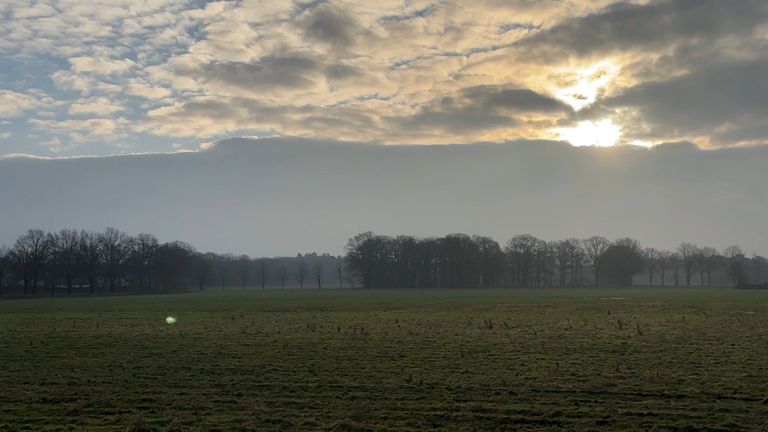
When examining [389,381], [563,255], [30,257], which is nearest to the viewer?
[389,381]

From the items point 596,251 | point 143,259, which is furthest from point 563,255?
point 143,259

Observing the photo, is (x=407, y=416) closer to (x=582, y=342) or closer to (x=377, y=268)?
(x=582, y=342)

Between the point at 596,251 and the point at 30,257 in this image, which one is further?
the point at 596,251

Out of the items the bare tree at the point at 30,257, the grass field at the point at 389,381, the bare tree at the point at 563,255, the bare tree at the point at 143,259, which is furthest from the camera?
the bare tree at the point at 563,255

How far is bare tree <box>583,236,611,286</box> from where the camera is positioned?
188375 millimetres

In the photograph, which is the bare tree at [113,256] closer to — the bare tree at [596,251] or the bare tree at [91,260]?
the bare tree at [91,260]

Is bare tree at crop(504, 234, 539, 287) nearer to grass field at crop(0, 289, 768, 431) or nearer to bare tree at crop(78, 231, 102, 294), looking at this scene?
bare tree at crop(78, 231, 102, 294)

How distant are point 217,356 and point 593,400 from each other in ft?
45.7

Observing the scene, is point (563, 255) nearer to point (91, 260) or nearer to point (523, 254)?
point (523, 254)

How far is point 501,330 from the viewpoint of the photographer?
32688 mm

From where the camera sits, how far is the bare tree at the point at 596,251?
618ft

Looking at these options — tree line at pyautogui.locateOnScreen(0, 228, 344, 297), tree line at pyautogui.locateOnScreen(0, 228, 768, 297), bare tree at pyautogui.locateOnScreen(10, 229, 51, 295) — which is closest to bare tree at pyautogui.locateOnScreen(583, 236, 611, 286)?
tree line at pyautogui.locateOnScreen(0, 228, 768, 297)

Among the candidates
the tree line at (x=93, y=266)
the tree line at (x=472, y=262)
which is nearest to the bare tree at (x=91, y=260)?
the tree line at (x=93, y=266)

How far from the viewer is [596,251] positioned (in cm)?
19588
